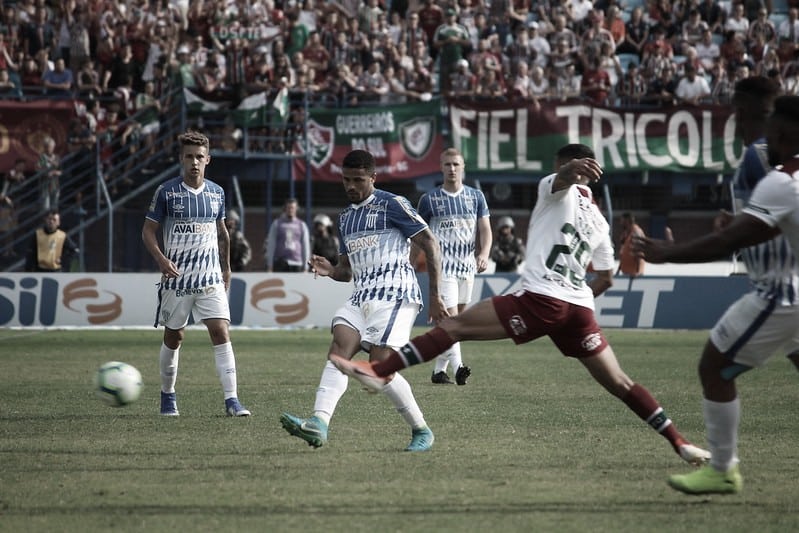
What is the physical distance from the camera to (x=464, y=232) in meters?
14.3

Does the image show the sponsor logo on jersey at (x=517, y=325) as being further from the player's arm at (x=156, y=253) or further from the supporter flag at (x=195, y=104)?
the supporter flag at (x=195, y=104)

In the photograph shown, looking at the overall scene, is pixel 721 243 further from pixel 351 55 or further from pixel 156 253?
pixel 351 55

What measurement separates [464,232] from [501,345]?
6.15m

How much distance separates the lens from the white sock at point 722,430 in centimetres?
674

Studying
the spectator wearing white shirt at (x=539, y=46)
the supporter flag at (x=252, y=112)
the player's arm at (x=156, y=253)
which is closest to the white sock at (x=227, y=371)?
the player's arm at (x=156, y=253)

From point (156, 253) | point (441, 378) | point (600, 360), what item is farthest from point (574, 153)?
point (441, 378)

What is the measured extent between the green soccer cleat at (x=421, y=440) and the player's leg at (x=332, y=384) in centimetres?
60

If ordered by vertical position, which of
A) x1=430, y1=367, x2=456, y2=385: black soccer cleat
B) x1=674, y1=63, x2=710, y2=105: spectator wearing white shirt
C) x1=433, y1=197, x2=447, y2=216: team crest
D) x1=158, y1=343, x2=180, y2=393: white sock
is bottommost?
x1=430, y1=367, x2=456, y2=385: black soccer cleat

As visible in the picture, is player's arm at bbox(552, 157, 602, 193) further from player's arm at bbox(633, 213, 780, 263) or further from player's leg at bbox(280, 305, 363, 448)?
player's leg at bbox(280, 305, 363, 448)

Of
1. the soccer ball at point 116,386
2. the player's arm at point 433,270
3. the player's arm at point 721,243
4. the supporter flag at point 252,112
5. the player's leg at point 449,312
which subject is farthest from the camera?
the supporter flag at point 252,112

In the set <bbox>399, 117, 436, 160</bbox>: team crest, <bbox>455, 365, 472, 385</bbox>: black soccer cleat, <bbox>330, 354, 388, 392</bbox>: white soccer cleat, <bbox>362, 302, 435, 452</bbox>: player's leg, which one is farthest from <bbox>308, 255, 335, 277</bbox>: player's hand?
<bbox>399, 117, 436, 160</bbox>: team crest

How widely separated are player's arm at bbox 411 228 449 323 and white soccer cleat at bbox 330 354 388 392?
2.44 feet

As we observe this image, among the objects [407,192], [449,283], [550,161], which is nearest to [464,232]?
[449,283]

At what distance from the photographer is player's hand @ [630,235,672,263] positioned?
6.34 metres
